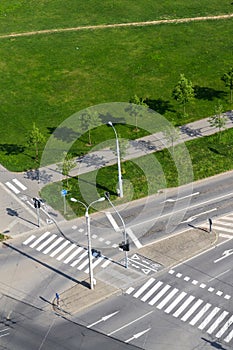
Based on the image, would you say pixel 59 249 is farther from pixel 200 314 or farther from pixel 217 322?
pixel 217 322

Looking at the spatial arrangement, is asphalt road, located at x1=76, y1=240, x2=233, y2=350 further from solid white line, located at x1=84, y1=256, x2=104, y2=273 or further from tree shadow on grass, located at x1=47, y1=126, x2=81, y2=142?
tree shadow on grass, located at x1=47, y1=126, x2=81, y2=142

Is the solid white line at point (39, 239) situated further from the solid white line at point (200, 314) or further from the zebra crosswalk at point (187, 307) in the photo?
the solid white line at point (200, 314)

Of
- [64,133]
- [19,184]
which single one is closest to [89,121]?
[64,133]

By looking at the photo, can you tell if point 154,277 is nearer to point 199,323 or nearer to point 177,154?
point 199,323

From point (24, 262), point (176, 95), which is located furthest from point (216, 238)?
point (176, 95)

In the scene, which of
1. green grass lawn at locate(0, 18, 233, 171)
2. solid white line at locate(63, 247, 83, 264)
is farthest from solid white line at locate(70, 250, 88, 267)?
green grass lawn at locate(0, 18, 233, 171)

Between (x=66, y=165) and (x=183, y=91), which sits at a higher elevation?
(x=183, y=91)
